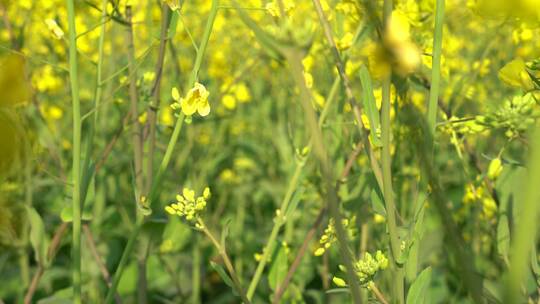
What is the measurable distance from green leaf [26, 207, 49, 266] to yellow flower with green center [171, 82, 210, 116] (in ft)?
1.94

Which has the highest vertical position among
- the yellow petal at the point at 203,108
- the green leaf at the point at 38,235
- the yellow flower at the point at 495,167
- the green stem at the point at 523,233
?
the yellow petal at the point at 203,108

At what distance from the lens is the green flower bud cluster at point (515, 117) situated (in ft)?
3.00

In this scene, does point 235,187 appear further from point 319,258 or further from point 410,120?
point 410,120

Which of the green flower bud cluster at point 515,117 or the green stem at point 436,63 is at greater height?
the green stem at point 436,63

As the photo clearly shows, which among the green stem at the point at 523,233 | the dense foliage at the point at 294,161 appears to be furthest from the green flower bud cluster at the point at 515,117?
the green stem at the point at 523,233

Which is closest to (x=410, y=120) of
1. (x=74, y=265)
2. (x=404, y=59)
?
(x=404, y=59)

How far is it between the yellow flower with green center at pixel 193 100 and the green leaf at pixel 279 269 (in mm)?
486

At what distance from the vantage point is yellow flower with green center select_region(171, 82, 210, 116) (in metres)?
0.95

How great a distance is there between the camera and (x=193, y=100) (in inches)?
37.9

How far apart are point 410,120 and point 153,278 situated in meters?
2.02

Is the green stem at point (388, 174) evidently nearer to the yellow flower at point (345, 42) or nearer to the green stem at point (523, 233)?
the green stem at point (523, 233)

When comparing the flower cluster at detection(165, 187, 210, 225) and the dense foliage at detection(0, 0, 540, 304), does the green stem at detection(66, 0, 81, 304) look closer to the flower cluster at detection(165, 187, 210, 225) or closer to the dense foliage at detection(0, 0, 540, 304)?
the dense foliage at detection(0, 0, 540, 304)

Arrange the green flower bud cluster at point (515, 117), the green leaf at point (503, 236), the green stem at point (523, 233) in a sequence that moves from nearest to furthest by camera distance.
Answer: the green stem at point (523, 233) < the green flower bud cluster at point (515, 117) < the green leaf at point (503, 236)

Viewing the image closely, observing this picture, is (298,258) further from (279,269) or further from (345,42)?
(345,42)
